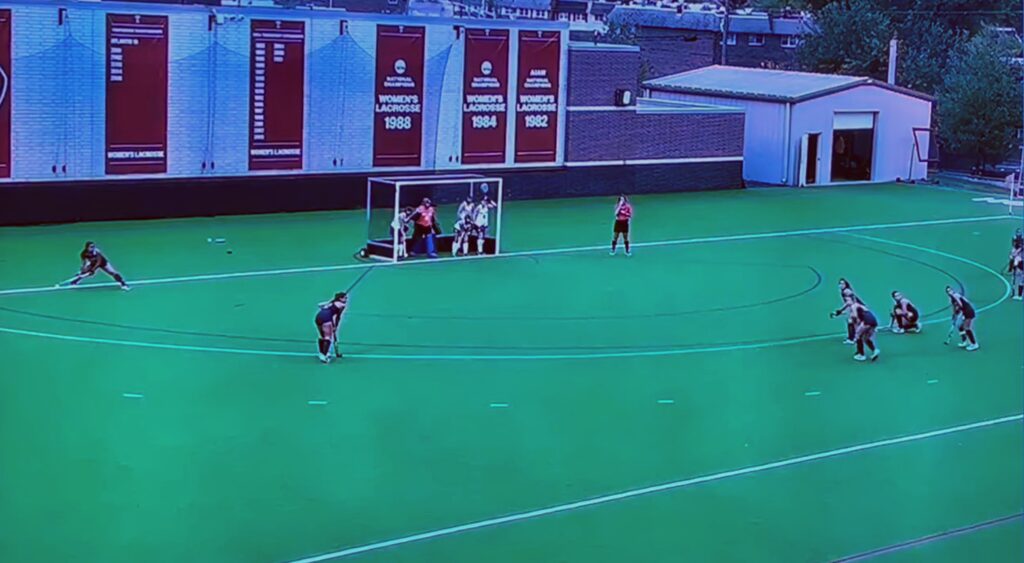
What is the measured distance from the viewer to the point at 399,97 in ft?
107

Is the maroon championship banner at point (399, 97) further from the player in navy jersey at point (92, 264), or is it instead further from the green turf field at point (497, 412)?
the player in navy jersey at point (92, 264)

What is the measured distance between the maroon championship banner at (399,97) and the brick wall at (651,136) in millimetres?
4735

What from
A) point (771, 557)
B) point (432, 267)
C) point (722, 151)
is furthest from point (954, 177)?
point (771, 557)

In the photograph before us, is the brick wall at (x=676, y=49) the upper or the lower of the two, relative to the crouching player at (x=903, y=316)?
upper

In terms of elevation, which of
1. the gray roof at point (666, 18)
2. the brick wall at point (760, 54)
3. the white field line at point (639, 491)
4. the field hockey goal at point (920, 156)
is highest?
the gray roof at point (666, 18)

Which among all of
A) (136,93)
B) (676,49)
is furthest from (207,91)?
(676,49)

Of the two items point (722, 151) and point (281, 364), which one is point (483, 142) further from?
point (281, 364)

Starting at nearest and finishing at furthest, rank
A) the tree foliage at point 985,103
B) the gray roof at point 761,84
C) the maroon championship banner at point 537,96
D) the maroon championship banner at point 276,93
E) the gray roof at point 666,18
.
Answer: the maroon championship banner at point 276,93
the maroon championship banner at point 537,96
the gray roof at point 761,84
the tree foliage at point 985,103
the gray roof at point 666,18

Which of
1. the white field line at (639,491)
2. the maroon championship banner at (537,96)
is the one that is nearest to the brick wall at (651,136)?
the maroon championship banner at (537,96)

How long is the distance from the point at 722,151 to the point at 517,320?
2006 cm

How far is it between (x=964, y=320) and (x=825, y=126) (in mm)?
22430

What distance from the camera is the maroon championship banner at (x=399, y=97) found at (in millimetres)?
32406

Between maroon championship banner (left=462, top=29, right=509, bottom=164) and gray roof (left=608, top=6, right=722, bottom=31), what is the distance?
2384cm

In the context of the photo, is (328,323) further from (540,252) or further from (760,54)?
(760,54)
